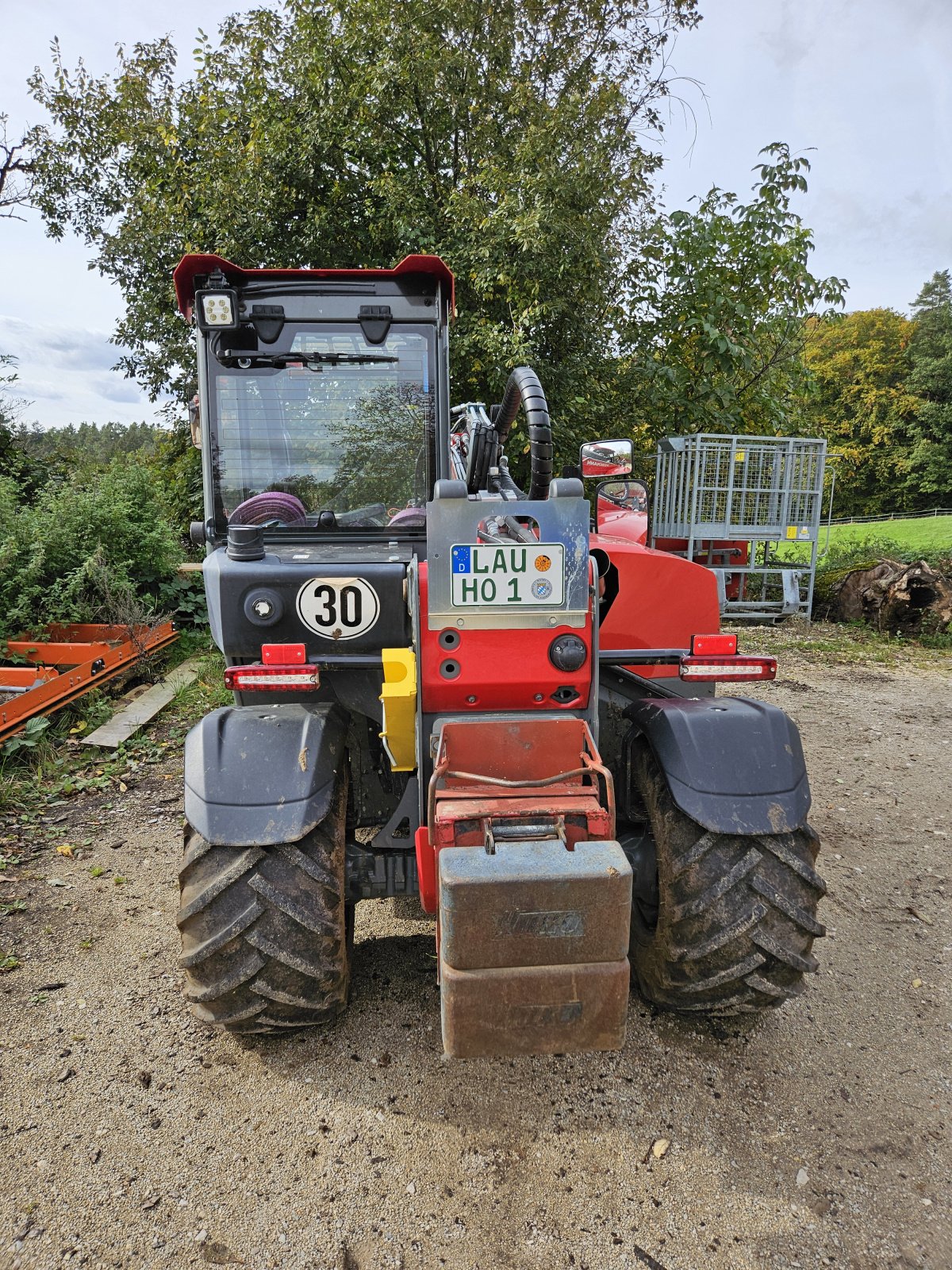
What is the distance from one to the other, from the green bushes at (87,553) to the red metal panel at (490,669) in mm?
5793

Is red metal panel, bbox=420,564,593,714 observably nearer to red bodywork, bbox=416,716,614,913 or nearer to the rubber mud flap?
red bodywork, bbox=416,716,614,913

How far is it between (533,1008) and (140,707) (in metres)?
5.31

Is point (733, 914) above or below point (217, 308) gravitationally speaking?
below

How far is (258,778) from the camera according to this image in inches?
94.0

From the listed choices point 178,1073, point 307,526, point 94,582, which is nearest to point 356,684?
point 307,526

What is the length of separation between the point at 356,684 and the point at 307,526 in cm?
70

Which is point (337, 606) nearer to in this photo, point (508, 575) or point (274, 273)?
point (508, 575)

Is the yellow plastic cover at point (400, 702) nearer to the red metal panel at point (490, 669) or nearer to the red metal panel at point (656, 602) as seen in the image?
the red metal panel at point (490, 669)

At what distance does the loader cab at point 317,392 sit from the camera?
3221mm

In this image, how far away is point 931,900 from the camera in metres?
3.86

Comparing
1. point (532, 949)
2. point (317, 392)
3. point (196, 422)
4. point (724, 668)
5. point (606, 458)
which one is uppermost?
point (317, 392)

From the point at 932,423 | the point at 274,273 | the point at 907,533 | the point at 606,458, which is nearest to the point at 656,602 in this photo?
the point at 606,458

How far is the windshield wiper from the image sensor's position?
10.5ft

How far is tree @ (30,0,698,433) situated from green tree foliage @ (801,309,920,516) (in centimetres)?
3607
